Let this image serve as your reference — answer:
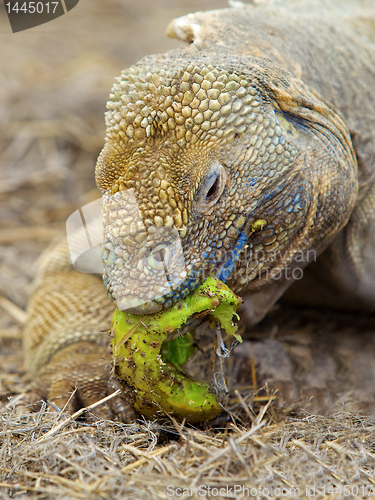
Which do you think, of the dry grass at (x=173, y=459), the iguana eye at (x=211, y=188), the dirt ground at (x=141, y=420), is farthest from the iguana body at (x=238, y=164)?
the dirt ground at (x=141, y=420)

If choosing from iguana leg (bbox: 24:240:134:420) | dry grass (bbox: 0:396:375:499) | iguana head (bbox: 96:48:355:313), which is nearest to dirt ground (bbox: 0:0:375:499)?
dry grass (bbox: 0:396:375:499)

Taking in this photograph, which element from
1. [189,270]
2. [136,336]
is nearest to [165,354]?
[136,336]

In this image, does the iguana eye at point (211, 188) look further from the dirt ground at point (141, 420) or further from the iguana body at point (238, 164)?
the dirt ground at point (141, 420)

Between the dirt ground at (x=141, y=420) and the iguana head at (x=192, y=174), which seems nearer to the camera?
the dirt ground at (x=141, y=420)

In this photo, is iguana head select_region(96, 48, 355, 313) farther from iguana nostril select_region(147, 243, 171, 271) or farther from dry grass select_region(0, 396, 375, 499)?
dry grass select_region(0, 396, 375, 499)

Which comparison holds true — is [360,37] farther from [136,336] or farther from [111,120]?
[136,336]

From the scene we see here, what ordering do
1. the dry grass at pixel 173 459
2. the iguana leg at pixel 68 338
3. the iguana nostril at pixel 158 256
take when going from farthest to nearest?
1. the iguana leg at pixel 68 338
2. the iguana nostril at pixel 158 256
3. the dry grass at pixel 173 459

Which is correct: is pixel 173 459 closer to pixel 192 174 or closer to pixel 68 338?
pixel 192 174

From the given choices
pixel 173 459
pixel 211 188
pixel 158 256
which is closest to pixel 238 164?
pixel 211 188
